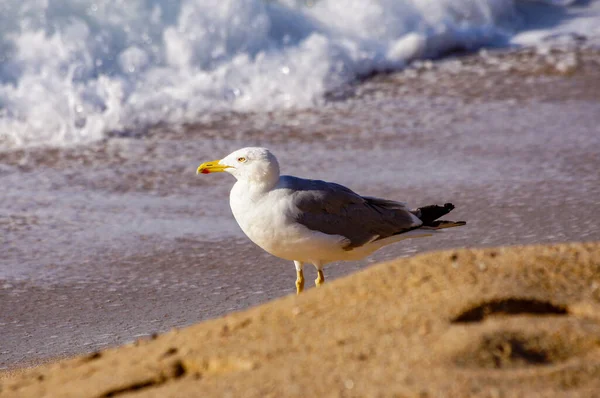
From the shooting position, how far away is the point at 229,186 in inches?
279

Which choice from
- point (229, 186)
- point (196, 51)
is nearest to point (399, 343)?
point (229, 186)

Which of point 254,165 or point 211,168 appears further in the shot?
point 211,168

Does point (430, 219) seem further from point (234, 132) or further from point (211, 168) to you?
point (234, 132)

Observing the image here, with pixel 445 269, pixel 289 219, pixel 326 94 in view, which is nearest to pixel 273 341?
pixel 445 269

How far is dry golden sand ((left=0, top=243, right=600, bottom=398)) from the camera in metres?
2.79

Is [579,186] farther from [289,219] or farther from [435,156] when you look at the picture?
[289,219]

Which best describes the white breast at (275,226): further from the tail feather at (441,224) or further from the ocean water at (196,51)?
the ocean water at (196,51)

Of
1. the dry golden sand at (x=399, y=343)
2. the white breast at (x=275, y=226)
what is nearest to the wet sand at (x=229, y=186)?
the white breast at (x=275, y=226)

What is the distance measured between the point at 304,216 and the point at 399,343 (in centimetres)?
171

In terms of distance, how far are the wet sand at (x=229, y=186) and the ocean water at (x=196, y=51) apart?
51cm

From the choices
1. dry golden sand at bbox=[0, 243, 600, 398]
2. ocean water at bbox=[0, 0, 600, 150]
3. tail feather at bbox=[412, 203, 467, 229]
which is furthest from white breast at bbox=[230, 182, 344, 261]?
ocean water at bbox=[0, 0, 600, 150]

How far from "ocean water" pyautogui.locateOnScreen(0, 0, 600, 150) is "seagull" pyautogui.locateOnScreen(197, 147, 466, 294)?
13.1 feet

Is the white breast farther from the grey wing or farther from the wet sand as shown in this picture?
the wet sand

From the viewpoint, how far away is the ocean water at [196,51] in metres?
9.11
